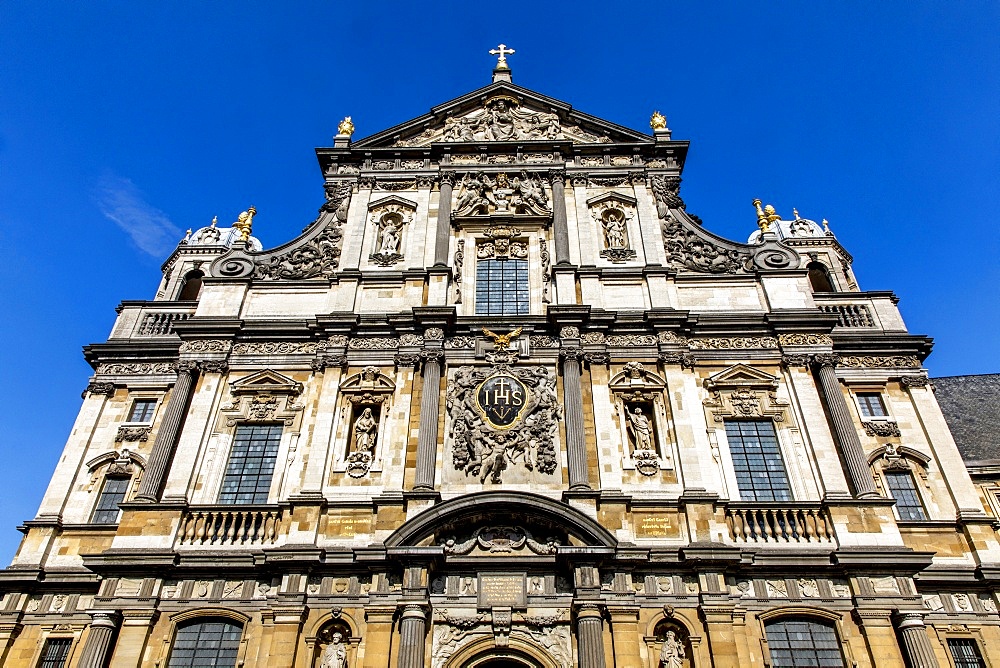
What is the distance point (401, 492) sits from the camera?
15406 mm

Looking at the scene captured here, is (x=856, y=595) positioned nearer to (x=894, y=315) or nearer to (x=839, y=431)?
(x=839, y=431)

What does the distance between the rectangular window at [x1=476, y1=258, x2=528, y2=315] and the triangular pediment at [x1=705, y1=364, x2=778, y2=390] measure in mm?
4839

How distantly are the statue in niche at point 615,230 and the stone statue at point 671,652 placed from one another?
9960 millimetres

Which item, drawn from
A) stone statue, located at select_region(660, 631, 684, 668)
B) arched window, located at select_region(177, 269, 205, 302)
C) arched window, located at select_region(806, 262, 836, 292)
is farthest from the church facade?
arched window, located at select_region(806, 262, 836, 292)

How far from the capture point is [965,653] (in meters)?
15.3

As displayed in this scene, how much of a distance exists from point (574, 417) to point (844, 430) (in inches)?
235

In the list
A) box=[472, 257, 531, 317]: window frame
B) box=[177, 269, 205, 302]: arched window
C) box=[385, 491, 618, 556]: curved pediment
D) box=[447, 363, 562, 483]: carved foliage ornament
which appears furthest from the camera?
box=[177, 269, 205, 302]: arched window

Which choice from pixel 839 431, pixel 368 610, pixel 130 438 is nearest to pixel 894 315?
pixel 839 431

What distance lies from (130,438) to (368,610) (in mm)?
8771

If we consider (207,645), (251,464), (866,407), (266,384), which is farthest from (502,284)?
(207,645)

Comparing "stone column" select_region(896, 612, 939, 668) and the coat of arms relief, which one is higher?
the coat of arms relief

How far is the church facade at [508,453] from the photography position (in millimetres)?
13953

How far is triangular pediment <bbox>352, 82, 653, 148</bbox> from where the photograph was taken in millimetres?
21938

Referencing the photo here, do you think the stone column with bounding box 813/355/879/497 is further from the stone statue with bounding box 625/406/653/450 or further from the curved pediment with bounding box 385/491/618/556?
the curved pediment with bounding box 385/491/618/556
